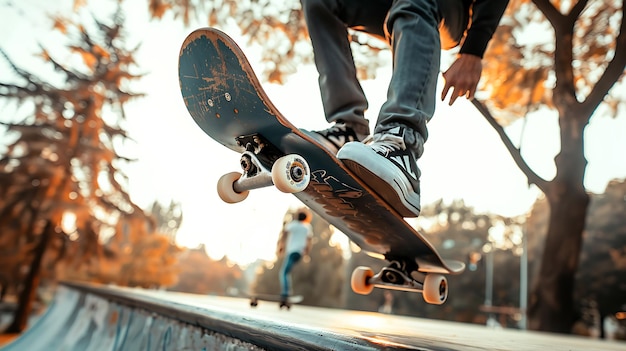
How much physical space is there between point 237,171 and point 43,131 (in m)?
11.2

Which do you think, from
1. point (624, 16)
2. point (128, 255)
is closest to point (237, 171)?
point (624, 16)

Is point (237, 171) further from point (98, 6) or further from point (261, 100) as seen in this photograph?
point (98, 6)

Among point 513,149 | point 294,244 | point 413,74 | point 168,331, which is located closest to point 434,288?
point 413,74

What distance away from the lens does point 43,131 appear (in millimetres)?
10922

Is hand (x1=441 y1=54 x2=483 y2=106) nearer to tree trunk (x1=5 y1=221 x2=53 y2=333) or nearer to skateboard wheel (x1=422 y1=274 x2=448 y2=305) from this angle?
skateboard wheel (x1=422 y1=274 x2=448 y2=305)

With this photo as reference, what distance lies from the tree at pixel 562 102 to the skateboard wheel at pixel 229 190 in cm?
510

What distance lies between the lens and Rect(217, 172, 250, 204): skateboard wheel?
1.53 meters

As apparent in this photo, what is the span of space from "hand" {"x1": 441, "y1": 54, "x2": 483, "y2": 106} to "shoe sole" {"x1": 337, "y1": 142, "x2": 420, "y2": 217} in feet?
1.49

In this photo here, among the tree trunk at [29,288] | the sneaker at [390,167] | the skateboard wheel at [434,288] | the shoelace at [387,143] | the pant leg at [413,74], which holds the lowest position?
the tree trunk at [29,288]

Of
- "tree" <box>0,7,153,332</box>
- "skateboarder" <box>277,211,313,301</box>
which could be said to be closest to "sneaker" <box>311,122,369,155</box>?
"skateboarder" <box>277,211,313,301</box>

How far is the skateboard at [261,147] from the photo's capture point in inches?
50.5

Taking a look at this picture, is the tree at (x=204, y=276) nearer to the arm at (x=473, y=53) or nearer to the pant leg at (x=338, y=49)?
the pant leg at (x=338, y=49)

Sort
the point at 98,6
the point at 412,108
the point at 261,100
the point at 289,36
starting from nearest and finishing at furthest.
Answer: the point at 261,100
the point at 412,108
the point at 289,36
the point at 98,6

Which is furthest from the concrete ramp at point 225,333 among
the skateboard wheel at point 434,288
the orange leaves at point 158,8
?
the orange leaves at point 158,8
